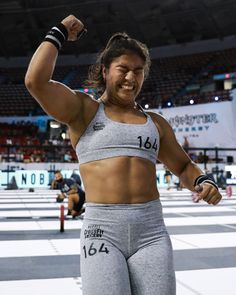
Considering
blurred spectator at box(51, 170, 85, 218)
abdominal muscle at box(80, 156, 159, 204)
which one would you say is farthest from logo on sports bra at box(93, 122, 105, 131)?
blurred spectator at box(51, 170, 85, 218)

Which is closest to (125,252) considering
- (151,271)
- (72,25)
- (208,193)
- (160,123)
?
(151,271)

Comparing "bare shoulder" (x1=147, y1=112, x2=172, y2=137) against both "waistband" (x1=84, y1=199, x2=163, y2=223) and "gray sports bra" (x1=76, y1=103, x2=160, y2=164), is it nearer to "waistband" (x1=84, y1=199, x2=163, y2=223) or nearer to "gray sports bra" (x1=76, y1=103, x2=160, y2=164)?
"gray sports bra" (x1=76, y1=103, x2=160, y2=164)

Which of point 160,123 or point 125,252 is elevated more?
point 160,123

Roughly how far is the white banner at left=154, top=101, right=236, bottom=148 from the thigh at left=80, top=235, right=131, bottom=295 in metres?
20.1

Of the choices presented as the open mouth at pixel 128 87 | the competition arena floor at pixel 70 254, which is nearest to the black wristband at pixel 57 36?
the open mouth at pixel 128 87

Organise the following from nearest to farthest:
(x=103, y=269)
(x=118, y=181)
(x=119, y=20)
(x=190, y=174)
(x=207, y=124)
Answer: (x=103, y=269) → (x=118, y=181) → (x=190, y=174) → (x=207, y=124) → (x=119, y=20)

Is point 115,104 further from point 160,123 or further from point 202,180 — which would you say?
point 202,180

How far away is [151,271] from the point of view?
167cm

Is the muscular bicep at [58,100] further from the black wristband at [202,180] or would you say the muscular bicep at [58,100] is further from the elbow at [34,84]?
the black wristband at [202,180]

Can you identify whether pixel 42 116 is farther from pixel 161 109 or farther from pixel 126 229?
pixel 126 229

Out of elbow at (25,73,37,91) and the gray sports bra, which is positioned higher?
elbow at (25,73,37,91)

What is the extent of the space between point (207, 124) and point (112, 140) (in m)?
20.7

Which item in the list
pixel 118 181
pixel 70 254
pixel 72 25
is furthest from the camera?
pixel 70 254

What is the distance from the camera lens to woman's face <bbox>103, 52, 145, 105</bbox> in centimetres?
183
